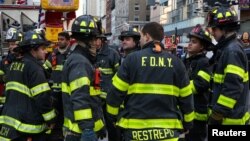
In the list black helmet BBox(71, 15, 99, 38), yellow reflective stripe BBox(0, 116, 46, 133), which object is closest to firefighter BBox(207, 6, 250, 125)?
black helmet BBox(71, 15, 99, 38)

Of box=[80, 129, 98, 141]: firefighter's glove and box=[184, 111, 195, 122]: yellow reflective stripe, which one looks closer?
box=[80, 129, 98, 141]: firefighter's glove

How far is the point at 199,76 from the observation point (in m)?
6.49

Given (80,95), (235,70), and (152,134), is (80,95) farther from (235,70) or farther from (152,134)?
(235,70)

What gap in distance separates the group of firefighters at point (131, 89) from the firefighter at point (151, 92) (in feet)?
0.03

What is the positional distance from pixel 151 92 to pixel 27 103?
1.70 metres

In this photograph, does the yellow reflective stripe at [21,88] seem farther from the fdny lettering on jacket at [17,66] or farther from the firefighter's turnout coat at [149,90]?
the firefighter's turnout coat at [149,90]

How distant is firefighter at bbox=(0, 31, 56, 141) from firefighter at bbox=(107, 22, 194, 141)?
106cm

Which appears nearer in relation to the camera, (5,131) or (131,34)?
(5,131)

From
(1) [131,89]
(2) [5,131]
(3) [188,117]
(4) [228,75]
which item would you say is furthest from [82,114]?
(4) [228,75]

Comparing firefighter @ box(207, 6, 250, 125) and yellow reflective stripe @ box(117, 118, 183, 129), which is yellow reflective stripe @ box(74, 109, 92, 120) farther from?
firefighter @ box(207, 6, 250, 125)

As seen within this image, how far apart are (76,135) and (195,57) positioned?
8.03ft

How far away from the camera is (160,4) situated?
294 feet

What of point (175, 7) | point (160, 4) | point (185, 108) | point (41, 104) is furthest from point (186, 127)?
point (160, 4)

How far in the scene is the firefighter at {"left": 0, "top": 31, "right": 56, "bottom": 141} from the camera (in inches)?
222
